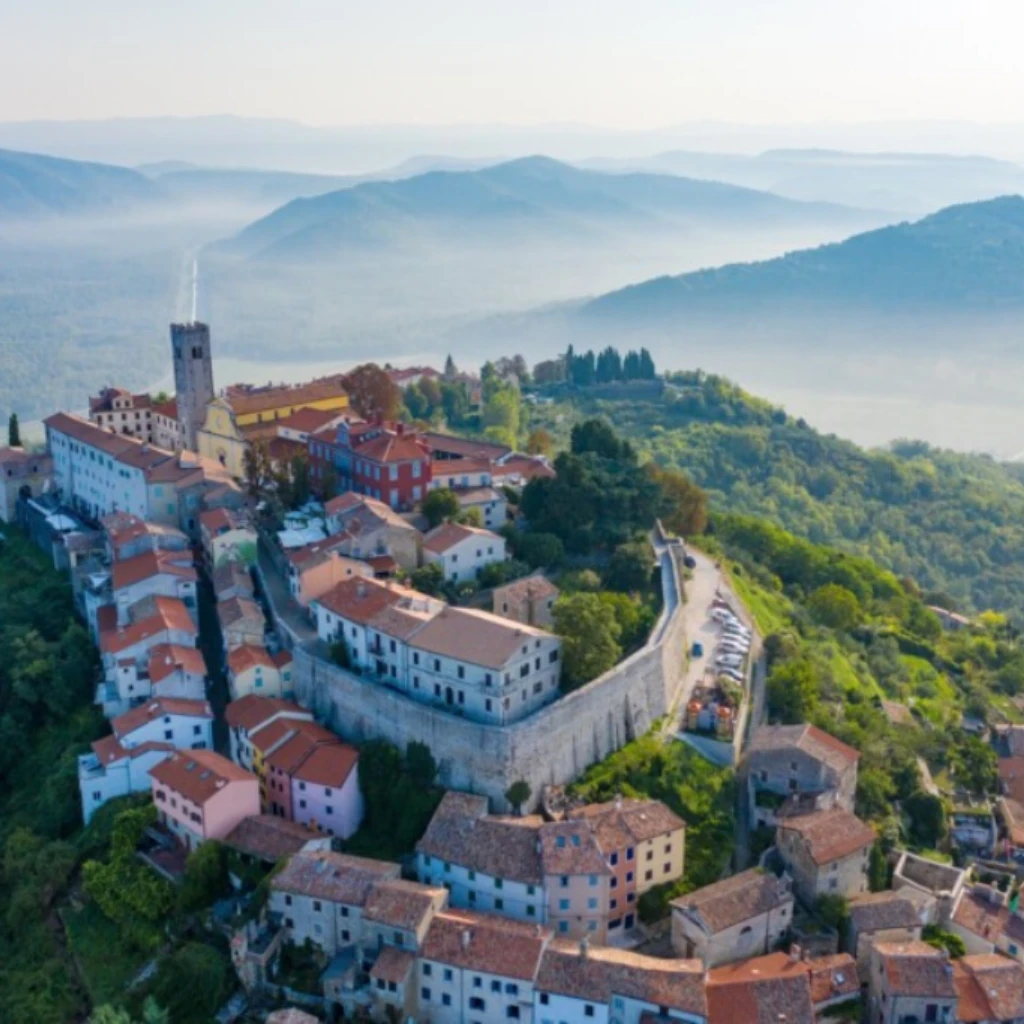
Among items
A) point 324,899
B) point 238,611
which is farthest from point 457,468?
point 324,899

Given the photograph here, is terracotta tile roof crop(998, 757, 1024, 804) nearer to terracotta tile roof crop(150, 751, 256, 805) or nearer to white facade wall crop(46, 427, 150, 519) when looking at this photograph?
terracotta tile roof crop(150, 751, 256, 805)

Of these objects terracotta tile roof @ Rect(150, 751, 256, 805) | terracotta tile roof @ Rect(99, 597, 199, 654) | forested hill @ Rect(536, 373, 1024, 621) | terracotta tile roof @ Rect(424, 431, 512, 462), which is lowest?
forested hill @ Rect(536, 373, 1024, 621)

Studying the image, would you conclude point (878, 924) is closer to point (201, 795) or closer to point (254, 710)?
point (201, 795)

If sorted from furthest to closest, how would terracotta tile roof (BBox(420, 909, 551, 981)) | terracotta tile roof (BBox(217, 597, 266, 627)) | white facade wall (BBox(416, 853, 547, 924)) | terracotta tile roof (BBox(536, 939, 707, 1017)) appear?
1. terracotta tile roof (BBox(217, 597, 266, 627))
2. white facade wall (BBox(416, 853, 547, 924))
3. terracotta tile roof (BBox(420, 909, 551, 981))
4. terracotta tile roof (BBox(536, 939, 707, 1017))

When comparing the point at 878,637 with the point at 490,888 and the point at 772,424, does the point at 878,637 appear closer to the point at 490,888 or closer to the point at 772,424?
the point at 490,888

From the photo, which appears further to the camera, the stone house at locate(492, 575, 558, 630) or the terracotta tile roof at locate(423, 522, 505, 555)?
the terracotta tile roof at locate(423, 522, 505, 555)

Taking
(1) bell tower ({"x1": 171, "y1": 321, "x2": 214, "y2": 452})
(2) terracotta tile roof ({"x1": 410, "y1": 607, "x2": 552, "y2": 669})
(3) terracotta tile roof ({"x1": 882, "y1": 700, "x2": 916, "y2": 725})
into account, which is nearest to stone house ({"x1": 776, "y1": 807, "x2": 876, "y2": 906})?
(2) terracotta tile roof ({"x1": 410, "y1": 607, "x2": 552, "y2": 669})
